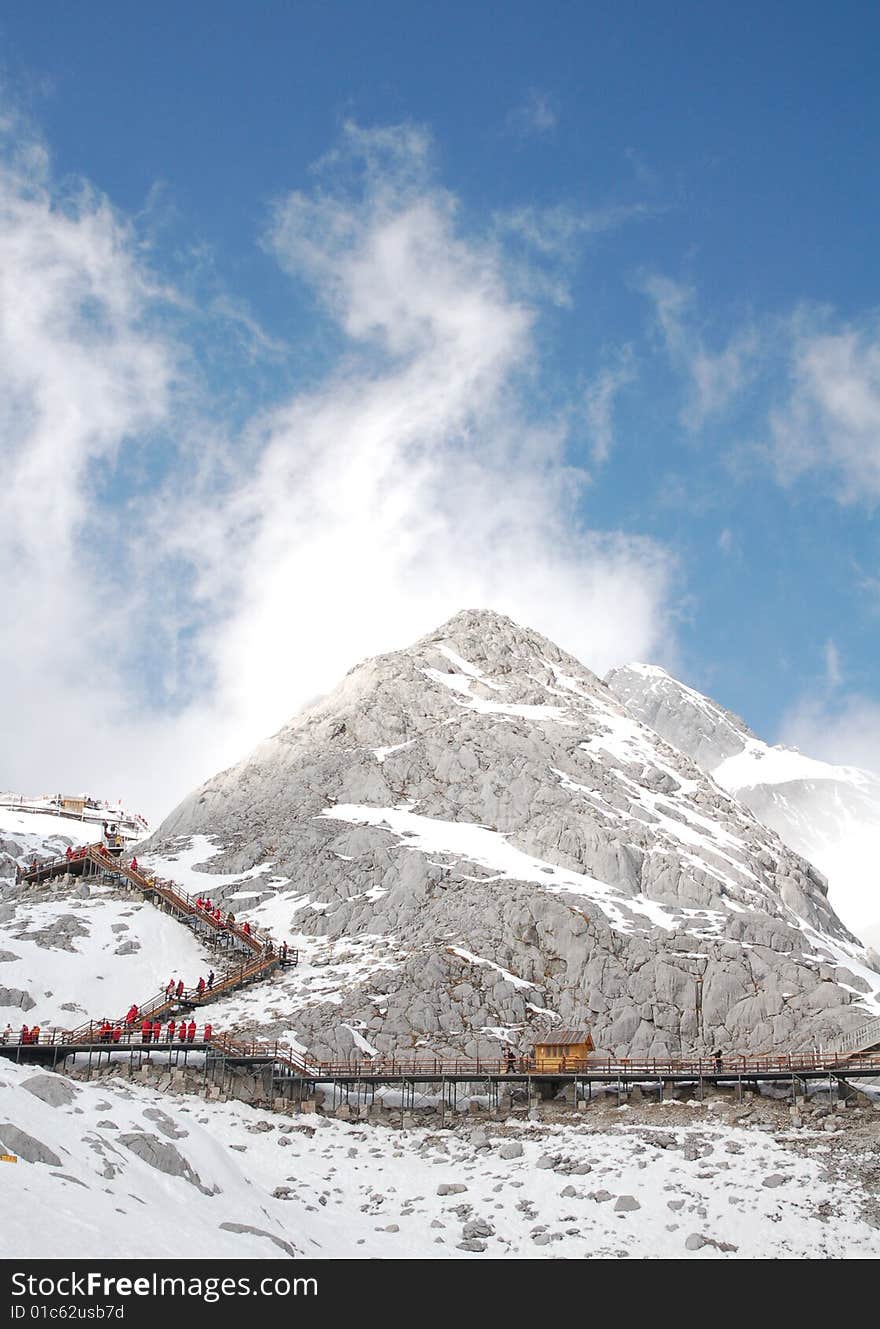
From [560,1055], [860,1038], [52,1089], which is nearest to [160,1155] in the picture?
[52,1089]

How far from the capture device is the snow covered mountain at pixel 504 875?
68062mm

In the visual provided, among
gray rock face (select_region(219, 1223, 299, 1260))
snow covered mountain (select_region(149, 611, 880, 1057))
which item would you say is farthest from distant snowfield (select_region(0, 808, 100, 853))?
gray rock face (select_region(219, 1223, 299, 1260))

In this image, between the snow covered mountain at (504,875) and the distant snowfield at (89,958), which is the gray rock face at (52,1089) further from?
the distant snowfield at (89,958)

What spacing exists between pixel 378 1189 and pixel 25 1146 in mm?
20479

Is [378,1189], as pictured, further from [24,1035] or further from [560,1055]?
[24,1035]

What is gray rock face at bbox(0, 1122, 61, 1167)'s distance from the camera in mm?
27172

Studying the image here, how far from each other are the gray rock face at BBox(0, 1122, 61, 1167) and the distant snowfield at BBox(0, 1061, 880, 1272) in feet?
0.19

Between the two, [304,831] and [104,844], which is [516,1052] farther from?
[104,844]

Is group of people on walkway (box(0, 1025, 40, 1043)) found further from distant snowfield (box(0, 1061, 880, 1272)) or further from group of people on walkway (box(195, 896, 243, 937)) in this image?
group of people on walkway (box(195, 896, 243, 937))

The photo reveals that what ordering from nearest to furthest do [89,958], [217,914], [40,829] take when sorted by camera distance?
[89,958], [217,914], [40,829]

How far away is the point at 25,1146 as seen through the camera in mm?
27453
